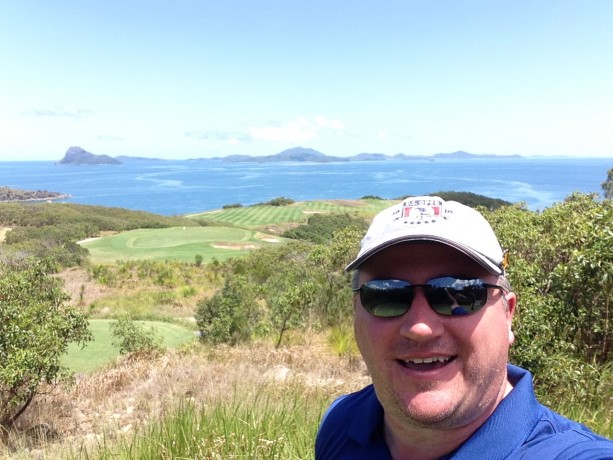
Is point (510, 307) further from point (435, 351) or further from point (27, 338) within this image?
point (27, 338)

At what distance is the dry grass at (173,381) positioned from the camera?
5266mm

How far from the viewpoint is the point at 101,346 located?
12.3 meters

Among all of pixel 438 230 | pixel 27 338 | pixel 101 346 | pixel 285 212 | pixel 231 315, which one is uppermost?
pixel 438 230

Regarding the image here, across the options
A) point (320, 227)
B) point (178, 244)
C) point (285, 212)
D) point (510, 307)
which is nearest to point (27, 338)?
point (510, 307)

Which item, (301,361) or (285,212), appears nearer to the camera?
(301,361)

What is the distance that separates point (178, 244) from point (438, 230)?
51374mm

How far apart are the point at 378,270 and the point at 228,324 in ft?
31.3

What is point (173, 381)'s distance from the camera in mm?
6160

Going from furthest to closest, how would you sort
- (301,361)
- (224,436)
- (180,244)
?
(180,244)
(301,361)
(224,436)

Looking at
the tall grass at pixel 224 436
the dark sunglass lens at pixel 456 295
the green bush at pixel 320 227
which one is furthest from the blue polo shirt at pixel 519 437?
the green bush at pixel 320 227

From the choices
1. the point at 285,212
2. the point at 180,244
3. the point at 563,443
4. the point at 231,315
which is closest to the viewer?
the point at 563,443

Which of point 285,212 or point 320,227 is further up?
point 285,212

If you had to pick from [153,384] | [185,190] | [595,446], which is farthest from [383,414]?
[185,190]

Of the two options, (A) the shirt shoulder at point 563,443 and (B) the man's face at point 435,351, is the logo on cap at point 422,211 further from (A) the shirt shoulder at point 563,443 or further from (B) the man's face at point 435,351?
(A) the shirt shoulder at point 563,443
